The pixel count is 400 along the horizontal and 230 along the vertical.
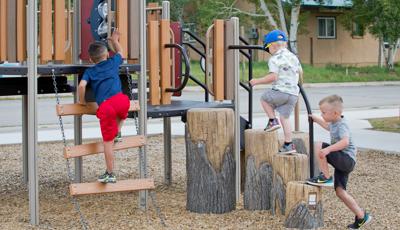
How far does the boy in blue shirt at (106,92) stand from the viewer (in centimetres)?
677

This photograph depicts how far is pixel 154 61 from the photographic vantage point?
7.75m

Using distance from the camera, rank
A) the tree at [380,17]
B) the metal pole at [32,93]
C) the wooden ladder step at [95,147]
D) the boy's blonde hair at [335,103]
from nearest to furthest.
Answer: the boy's blonde hair at [335,103] < the metal pole at [32,93] < the wooden ladder step at [95,147] < the tree at [380,17]

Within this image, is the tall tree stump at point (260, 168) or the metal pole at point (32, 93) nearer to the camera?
the metal pole at point (32, 93)

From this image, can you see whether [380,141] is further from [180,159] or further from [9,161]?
[9,161]

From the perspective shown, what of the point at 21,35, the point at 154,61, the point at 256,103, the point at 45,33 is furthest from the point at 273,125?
the point at 256,103

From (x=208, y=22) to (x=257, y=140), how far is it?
3016 cm

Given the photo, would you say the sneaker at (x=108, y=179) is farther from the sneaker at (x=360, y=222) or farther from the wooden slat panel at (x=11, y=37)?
the sneaker at (x=360, y=222)

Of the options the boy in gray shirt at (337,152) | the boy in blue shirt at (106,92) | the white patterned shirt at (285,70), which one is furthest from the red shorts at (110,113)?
the boy in gray shirt at (337,152)

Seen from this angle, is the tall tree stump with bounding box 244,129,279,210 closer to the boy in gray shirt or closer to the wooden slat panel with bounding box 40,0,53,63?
the boy in gray shirt

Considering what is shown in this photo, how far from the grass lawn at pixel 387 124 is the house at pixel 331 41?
26442 mm

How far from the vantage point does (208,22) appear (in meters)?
37.1

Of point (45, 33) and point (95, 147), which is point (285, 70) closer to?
point (95, 147)

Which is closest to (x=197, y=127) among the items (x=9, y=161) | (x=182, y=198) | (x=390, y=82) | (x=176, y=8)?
(x=182, y=198)

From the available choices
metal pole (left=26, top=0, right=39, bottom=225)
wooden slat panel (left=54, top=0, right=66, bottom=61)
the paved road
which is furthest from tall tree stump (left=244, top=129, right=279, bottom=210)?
the paved road
